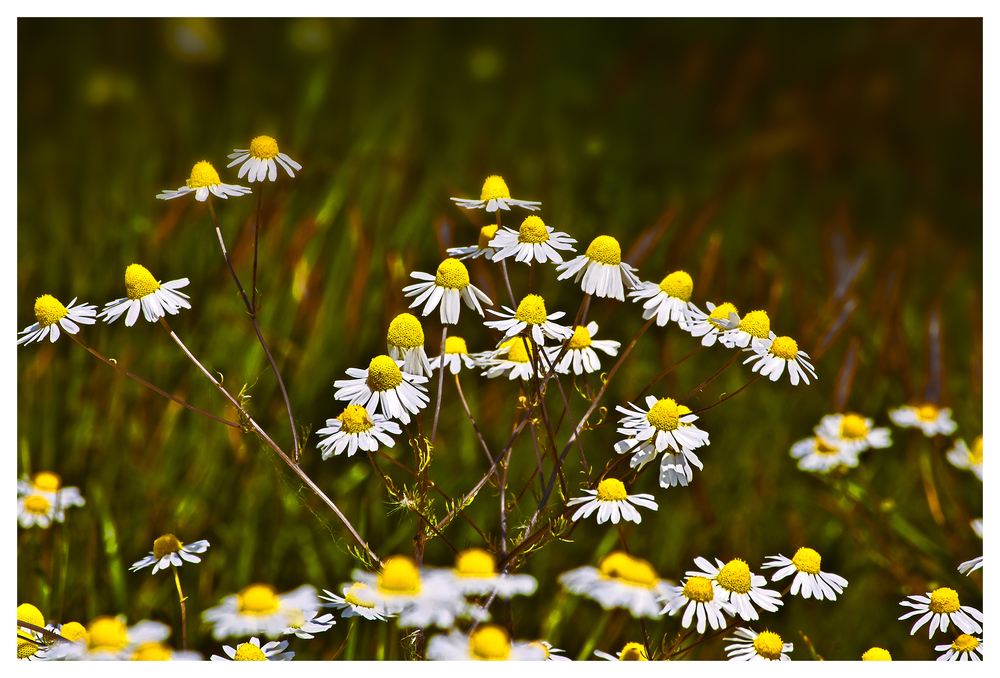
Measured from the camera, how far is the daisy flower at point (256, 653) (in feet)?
2.09

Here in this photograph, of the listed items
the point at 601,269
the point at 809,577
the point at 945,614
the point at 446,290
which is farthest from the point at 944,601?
the point at 446,290

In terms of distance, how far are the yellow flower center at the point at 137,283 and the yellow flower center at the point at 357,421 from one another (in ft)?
0.79

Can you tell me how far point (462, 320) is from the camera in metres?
0.83

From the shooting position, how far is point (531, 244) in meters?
0.67

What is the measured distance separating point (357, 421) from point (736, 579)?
38cm

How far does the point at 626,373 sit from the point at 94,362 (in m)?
0.82

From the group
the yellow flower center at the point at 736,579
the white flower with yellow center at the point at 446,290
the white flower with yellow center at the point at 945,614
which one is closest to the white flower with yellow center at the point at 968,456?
the white flower with yellow center at the point at 945,614

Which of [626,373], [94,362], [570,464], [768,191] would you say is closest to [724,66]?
[768,191]

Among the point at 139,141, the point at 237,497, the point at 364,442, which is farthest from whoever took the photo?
the point at 139,141

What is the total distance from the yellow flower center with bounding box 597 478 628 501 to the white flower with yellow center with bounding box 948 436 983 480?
842 mm

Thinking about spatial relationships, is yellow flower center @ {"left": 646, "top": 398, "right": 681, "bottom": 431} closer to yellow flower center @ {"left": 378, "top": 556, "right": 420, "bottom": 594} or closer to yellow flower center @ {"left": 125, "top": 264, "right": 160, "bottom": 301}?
yellow flower center @ {"left": 378, "top": 556, "right": 420, "bottom": 594}

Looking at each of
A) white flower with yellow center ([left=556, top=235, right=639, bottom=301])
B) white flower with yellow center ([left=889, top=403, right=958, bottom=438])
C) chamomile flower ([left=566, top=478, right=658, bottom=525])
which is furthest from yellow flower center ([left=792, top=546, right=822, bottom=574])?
white flower with yellow center ([left=889, top=403, right=958, bottom=438])

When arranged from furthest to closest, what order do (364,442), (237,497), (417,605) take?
(237,497)
(364,442)
(417,605)

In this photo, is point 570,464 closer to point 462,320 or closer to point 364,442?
point 462,320
